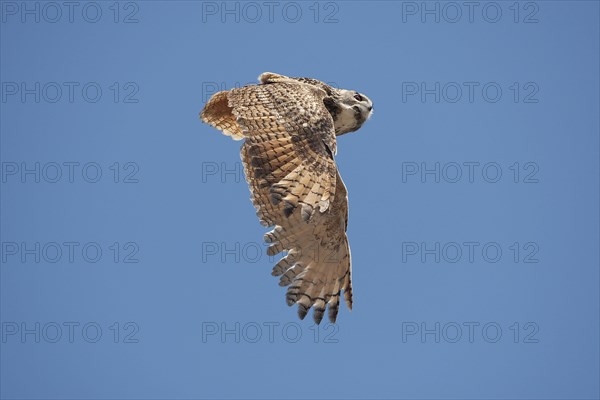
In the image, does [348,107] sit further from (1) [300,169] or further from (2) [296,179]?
(2) [296,179]

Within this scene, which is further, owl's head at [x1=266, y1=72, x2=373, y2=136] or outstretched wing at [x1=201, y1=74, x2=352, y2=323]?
owl's head at [x1=266, y1=72, x2=373, y2=136]

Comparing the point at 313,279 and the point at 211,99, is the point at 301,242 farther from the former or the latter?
the point at 211,99

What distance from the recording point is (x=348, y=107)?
21734 millimetres

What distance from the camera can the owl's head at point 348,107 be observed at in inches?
856

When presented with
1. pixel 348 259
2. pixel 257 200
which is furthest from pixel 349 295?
pixel 257 200

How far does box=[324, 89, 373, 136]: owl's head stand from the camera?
2173 centimetres

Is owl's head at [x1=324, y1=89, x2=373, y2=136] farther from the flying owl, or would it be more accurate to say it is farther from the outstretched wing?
the outstretched wing

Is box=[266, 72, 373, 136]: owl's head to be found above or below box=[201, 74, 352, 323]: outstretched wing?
above

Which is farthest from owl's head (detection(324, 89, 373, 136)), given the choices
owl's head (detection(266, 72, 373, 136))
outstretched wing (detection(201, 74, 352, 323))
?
outstretched wing (detection(201, 74, 352, 323))

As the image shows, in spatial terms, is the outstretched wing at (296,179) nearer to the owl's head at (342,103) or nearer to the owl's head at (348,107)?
the owl's head at (342,103)

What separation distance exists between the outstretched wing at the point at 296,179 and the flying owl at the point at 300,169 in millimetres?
11

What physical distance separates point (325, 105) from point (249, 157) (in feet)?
5.46

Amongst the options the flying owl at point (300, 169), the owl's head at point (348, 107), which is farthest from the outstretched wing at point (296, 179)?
the owl's head at point (348, 107)

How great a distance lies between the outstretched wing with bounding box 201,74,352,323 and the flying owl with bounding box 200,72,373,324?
0.04 feet
